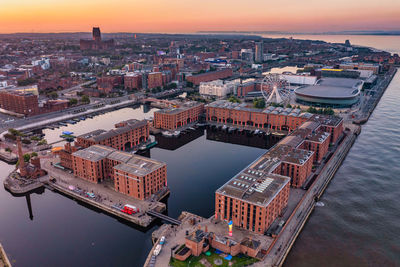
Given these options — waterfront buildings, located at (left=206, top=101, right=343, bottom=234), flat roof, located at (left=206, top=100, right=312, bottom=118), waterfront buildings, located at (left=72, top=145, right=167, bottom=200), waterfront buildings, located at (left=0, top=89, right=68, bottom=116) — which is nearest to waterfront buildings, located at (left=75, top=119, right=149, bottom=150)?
waterfront buildings, located at (left=72, top=145, right=167, bottom=200)

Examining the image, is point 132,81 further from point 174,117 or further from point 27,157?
point 27,157

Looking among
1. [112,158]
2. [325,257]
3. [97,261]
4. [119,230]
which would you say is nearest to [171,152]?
[112,158]

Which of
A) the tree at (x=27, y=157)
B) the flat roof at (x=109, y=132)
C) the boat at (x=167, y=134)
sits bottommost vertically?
the boat at (x=167, y=134)

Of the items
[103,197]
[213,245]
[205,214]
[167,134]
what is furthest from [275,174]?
[167,134]

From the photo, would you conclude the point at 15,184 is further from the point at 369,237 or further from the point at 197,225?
the point at 369,237

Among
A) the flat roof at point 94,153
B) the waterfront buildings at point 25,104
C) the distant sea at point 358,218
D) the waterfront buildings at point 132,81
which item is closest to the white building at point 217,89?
the waterfront buildings at point 132,81

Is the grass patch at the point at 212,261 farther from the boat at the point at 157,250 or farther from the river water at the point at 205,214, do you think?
the river water at the point at 205,214
